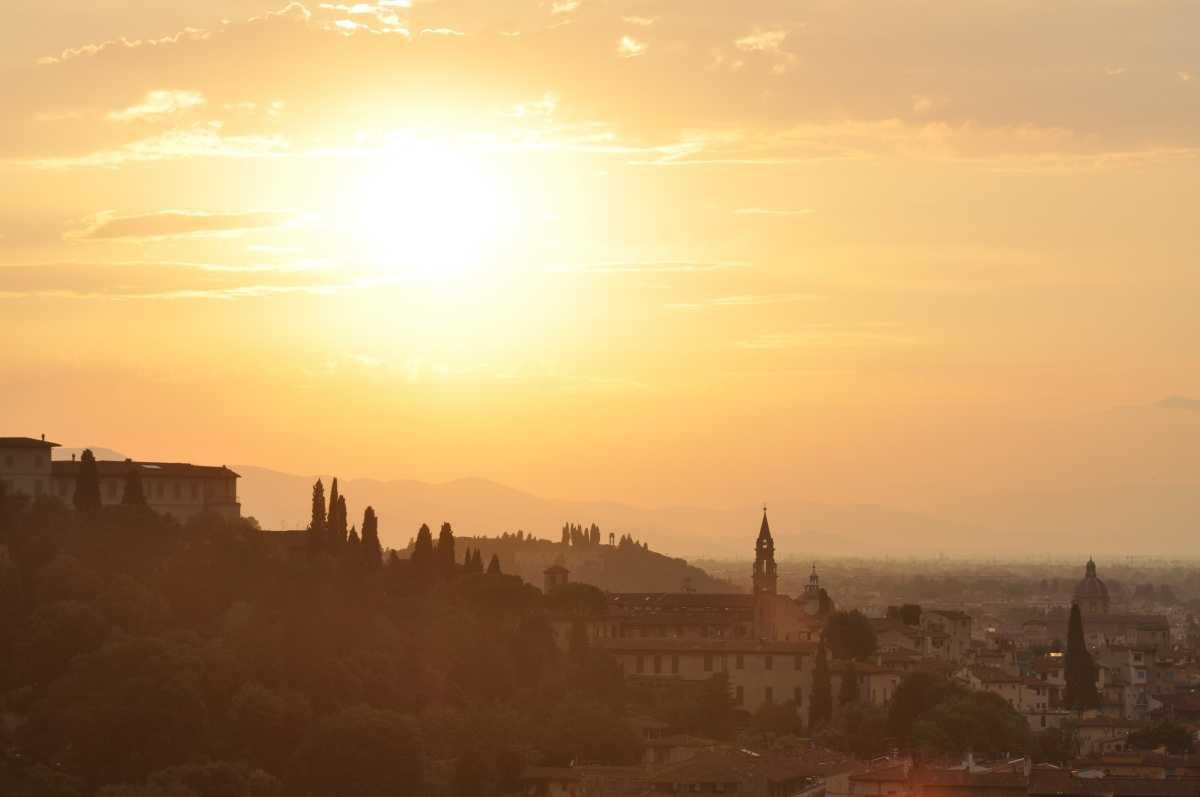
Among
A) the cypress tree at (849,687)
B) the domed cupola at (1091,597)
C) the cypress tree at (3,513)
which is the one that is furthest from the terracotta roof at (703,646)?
the domed cupola at (1091,597)

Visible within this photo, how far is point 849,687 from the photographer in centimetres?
8650

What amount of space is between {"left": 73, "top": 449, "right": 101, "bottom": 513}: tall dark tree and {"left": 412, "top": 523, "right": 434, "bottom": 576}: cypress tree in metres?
12.2

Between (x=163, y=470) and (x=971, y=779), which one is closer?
(x=971, y=779)

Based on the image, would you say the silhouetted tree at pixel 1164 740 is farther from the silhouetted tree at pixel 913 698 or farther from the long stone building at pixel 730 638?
the long stone building at pixel 730 638

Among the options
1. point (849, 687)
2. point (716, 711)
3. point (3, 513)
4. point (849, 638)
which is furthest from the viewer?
point (849, 638)

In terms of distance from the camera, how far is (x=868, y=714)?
8262 centimetres

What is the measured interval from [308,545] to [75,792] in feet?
65.6

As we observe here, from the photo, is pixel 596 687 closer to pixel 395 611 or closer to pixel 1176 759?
pixel 395 611

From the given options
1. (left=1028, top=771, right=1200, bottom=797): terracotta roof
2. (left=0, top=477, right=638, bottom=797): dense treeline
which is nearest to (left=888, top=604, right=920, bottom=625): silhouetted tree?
(left=0, top=477, right=638, bottom=797): dense treeline

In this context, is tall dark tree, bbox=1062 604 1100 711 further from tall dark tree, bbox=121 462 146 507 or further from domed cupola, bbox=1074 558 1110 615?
domed cupola, bbox=1074 558 1110 615

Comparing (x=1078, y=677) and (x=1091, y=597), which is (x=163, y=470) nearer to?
(x=1078, y=677)

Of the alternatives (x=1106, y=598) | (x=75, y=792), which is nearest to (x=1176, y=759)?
(x=75, y=792)

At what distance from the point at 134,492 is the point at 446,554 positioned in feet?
49.4

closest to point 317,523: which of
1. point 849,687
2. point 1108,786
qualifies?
point 849,687
